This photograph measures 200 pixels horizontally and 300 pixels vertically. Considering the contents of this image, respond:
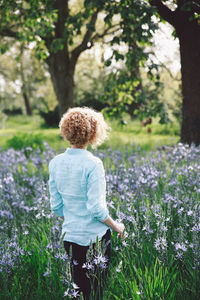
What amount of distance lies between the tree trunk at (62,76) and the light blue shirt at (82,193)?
9.84m

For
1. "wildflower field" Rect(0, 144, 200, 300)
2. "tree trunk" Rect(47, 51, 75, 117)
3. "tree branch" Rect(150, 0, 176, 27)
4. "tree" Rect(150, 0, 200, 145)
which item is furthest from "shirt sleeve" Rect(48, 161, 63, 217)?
"tree trunk" Rect(47, 51, 75, 117)

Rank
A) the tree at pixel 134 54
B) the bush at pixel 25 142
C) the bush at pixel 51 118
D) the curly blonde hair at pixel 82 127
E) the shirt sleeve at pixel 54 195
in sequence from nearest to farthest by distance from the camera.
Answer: the curly blonde hair at pixel 82 127 → the shirt sleeve at pixel 54 195 → the tree at pixel 134 54 → the bush at pixel 25 142 → the bush at pixel 51 118

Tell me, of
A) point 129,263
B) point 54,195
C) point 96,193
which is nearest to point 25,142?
point 54,195

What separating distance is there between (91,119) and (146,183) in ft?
6.43

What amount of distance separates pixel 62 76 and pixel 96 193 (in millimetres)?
10267

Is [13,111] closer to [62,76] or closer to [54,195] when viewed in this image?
[62,76]

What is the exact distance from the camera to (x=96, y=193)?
2121mm

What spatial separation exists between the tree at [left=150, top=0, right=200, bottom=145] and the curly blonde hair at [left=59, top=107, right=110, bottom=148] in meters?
5.26

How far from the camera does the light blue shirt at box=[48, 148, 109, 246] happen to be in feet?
6.99

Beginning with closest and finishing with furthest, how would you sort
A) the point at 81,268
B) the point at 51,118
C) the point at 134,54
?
the point at 81,268, the point at 134,54, the point at 51,118

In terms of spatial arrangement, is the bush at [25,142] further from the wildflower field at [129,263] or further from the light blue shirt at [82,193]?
the light blue shirt at [82,193]

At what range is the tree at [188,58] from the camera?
6.81m

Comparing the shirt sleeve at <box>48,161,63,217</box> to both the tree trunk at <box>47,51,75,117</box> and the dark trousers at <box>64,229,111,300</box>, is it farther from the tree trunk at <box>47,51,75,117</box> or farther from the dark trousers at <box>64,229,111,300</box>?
the tree trunk at <box>47,51,75,117</box>

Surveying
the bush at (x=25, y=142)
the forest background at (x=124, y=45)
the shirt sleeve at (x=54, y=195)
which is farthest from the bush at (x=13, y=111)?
the shirt sleeve at (x=54, y=195)
